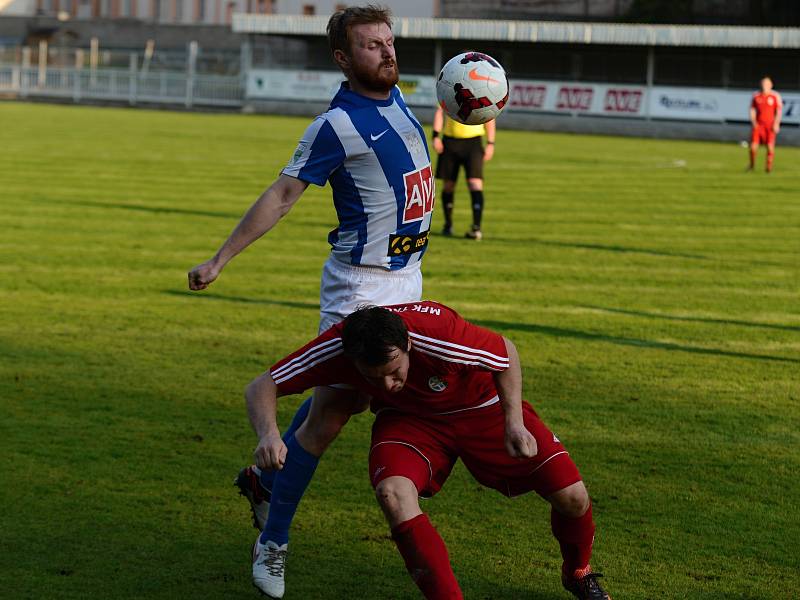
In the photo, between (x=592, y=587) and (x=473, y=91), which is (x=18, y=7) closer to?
(x=473, y=91)

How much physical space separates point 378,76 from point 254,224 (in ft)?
2.43

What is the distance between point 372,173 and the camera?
15.6 ft

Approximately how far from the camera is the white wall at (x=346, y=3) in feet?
218

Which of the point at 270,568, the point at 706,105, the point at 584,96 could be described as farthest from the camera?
the point at 584,96

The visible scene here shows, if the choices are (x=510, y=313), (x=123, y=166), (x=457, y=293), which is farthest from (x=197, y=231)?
(x=123, y=166)

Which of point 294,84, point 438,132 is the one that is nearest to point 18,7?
point 294,84

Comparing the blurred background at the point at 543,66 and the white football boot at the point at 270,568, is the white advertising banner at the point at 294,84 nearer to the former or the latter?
the blurred background at the point at 543,66

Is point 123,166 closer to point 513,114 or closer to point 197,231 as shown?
point 197,231

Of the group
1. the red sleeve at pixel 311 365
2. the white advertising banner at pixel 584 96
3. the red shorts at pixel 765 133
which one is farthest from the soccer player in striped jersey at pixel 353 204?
the white advertising banner at pixel 584 96

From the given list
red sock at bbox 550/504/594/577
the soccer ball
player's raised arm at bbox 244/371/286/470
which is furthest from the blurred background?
player's raised arm at bbox 244/371/286/470

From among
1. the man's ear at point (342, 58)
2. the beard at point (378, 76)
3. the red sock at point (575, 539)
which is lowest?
the red sock at point (575, 539)

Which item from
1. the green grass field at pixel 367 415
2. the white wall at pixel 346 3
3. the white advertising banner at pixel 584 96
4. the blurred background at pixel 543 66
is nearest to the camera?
the green grass field at pixel 367 415

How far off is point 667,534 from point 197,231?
974 centimetres

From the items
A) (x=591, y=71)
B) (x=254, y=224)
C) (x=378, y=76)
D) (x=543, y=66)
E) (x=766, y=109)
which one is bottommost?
(x=254, y=224)
